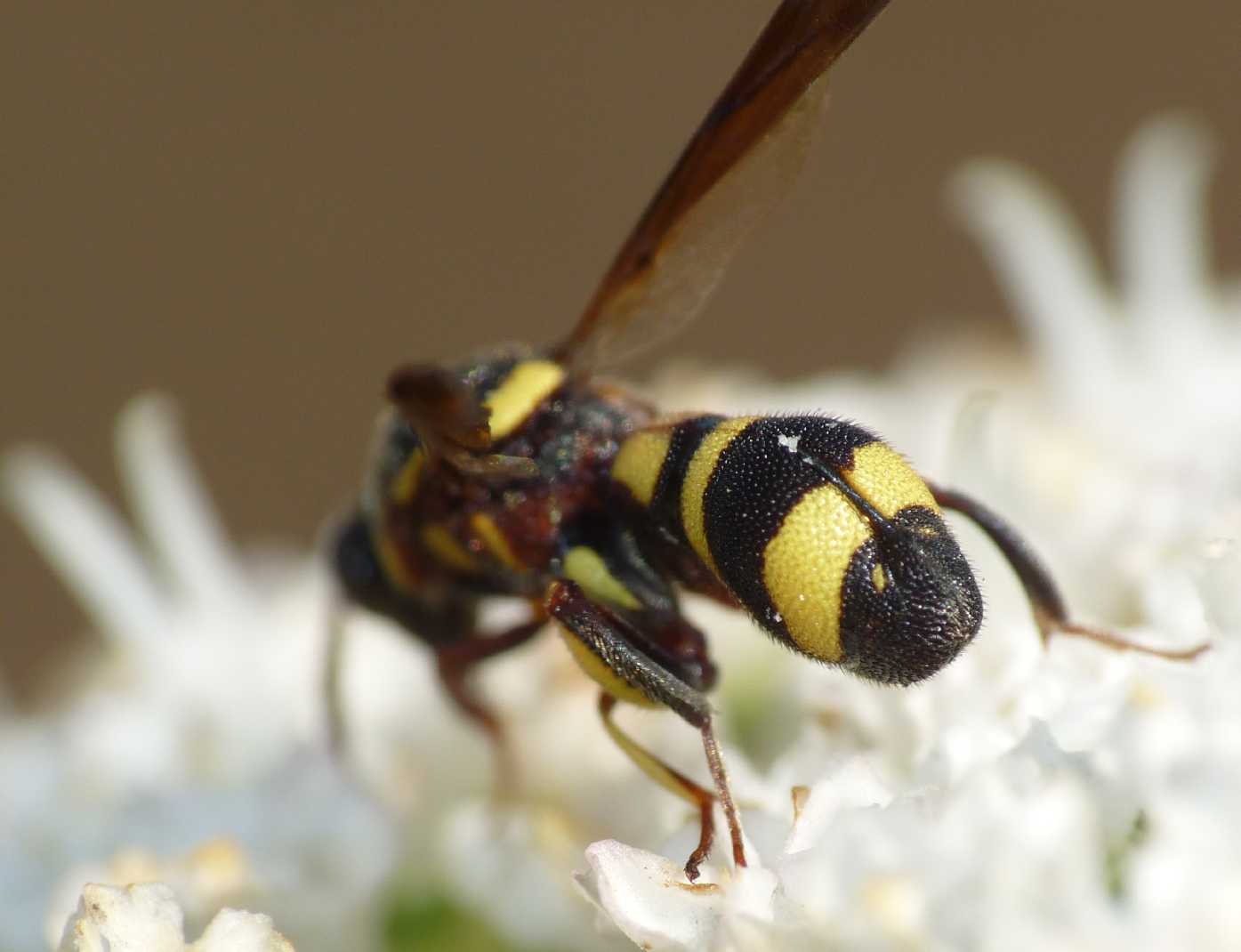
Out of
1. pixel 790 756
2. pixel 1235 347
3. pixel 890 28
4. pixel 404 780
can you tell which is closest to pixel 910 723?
pixel 790 756

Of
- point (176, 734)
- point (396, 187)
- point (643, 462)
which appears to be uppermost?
point (643, 462)

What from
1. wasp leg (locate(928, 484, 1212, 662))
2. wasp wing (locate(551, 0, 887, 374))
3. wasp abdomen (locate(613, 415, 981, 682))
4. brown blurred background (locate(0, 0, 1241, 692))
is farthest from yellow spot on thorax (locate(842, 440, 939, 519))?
brown blurred background (locate(0, 0, 1241, 692))

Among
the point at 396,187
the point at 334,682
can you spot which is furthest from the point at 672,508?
the point at 396,187

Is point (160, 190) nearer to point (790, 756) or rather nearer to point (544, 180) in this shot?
point (544, 180)

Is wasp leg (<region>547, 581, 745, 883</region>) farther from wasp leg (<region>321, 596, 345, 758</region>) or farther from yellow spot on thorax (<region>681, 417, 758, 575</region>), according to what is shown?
wasp leg (<region>321, 596, 345, 758</region>)

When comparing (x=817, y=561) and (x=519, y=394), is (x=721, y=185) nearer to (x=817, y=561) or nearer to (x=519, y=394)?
(x=519, y=394)

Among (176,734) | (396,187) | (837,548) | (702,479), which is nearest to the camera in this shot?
(837,548)
